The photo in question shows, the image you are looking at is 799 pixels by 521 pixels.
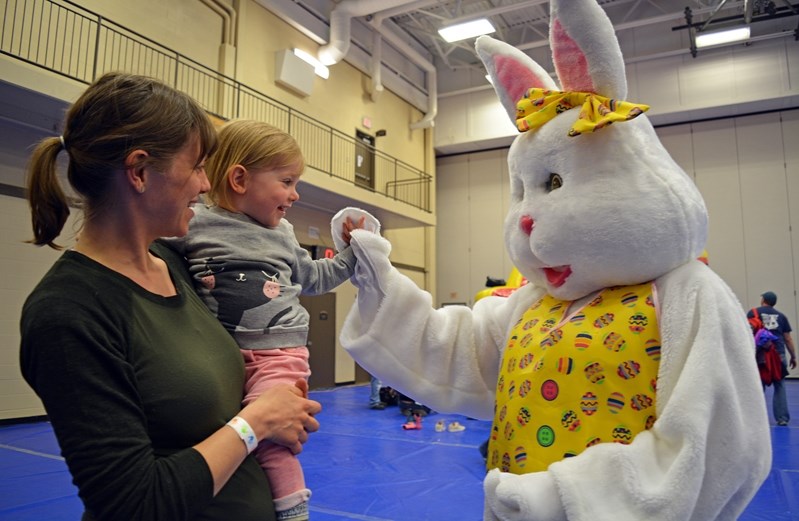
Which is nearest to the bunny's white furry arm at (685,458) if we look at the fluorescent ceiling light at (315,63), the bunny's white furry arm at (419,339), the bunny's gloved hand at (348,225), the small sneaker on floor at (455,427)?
the bunny's white furry arm at (419,339)

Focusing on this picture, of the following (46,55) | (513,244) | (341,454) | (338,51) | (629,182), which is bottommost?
(341,454)

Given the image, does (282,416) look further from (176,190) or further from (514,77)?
(514,77)

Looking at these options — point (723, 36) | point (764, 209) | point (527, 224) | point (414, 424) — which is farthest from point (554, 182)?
point (764, 209)

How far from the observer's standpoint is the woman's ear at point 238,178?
4.90 feet

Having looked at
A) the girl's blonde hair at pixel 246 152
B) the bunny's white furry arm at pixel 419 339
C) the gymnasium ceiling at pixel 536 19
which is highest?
the gymnasium ceiling at pixel 536 19

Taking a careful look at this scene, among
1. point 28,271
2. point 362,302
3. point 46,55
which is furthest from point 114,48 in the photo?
point 362,302

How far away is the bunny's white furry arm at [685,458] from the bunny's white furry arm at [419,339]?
1.80 feet

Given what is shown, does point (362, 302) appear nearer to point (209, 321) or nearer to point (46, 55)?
point (209, 321)

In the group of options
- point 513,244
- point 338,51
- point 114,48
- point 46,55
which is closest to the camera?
point 513,244

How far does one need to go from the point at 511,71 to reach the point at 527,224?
0.47 m

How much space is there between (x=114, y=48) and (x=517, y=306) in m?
7.74

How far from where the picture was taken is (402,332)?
64.1 inches

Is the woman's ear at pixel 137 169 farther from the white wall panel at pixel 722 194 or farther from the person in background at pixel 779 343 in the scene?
the white wall panel at pixel 722 194

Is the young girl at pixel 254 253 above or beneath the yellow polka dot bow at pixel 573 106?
beneath
